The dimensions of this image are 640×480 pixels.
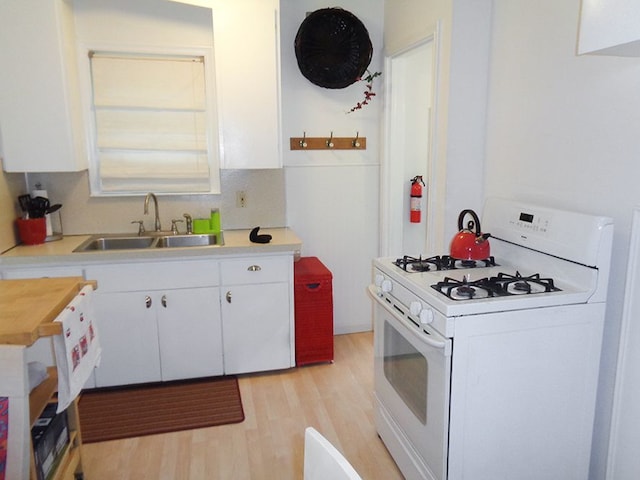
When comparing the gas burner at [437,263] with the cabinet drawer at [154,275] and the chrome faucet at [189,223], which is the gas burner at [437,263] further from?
the chrome faucet at [189,223]

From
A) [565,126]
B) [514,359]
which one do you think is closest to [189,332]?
[514,359]

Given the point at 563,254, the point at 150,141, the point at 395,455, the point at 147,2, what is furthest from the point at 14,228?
the point at 563,254

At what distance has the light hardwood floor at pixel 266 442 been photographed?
7.52ft

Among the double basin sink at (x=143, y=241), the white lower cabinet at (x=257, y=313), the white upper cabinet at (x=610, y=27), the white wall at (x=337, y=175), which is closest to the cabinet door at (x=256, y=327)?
the white lower cabinet at (x=257, y=313)

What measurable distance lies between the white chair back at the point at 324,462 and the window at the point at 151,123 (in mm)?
2593

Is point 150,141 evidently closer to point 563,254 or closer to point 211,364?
point 211,364

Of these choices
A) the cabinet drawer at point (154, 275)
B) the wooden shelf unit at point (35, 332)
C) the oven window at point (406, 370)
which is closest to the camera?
the wooden shelf unit at point (35, 332)

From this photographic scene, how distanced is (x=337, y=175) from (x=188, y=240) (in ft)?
3.86

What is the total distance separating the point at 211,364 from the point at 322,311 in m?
0.78

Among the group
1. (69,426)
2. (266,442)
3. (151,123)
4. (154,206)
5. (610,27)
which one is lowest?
(266,442)

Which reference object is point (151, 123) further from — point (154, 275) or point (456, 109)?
point (456, 109)

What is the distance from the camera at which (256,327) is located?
122 inches

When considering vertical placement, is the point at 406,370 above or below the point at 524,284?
below

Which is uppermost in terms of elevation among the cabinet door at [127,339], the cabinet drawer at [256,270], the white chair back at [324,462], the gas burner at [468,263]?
the gas burner at [468,263]
